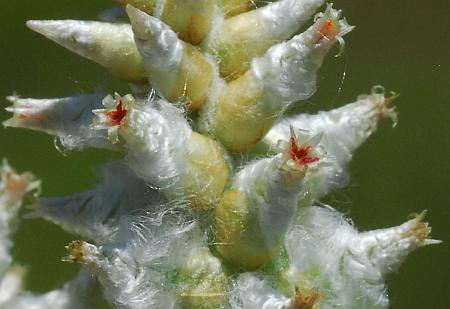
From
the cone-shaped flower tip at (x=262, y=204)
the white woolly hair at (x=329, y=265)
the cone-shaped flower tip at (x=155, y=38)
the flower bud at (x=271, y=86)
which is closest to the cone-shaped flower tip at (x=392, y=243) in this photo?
the white woolly hair at (x=329, y=265)

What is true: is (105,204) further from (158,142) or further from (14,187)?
(14,187)

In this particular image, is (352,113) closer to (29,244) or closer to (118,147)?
(118,147)

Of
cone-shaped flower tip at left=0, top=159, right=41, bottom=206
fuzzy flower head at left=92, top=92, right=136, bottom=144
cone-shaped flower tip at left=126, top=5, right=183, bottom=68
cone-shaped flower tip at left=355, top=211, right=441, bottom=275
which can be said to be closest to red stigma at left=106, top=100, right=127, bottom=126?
fuzzy flower head at left=92, top=92, right=136, bottom=144

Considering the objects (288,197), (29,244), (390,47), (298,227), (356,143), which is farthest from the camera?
(390,47)

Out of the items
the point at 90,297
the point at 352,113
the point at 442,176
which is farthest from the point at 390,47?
the point at 90,297

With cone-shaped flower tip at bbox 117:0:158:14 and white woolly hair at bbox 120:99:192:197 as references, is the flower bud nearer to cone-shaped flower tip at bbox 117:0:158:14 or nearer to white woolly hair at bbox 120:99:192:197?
white woolly hair at bbox 120:99:192:197
